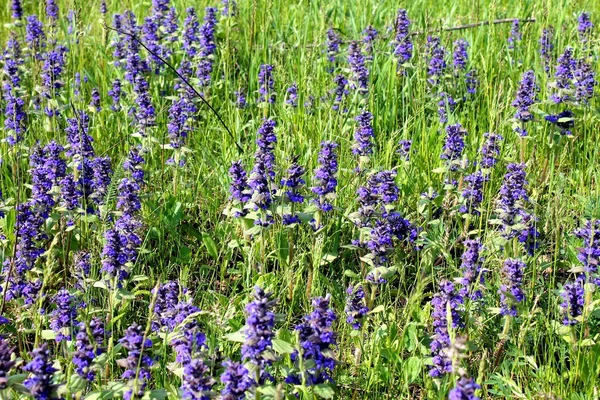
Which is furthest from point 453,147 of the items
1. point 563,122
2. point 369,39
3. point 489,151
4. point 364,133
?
point 369,39

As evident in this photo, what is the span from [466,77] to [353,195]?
1.77 meters

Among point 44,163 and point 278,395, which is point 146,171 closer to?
point 44,163

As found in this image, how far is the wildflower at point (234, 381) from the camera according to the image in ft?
7.92

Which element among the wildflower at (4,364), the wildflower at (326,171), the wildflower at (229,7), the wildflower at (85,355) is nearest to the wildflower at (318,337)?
the wildflower at (85,355)

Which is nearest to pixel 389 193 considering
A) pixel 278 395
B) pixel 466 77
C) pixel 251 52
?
pixel 278 395

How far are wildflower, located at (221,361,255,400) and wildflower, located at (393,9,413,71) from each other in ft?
11.8

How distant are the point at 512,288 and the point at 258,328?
126cm

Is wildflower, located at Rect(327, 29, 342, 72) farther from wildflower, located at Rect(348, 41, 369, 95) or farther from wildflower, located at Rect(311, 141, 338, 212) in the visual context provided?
wildflower, located at Rect(311, 141, 338, 212)

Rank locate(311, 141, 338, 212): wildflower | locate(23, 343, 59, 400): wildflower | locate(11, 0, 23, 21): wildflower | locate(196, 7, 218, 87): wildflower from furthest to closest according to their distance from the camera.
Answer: locate(11, 0, 23, 21): wildflower
locate(196, 7, 218, 87): wildflower
locate(311, 141, 338, 212): wildflower
locate(23, 343, 59, 400): wildflower

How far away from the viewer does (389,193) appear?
374 cm

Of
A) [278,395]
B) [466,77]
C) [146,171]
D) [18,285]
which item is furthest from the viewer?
[466,77]

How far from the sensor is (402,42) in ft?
18.7

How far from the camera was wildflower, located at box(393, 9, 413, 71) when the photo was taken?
Result: 5.70 metres

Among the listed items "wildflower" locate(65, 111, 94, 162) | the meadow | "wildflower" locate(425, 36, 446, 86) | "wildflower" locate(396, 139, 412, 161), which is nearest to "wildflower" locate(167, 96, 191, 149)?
the meadow
